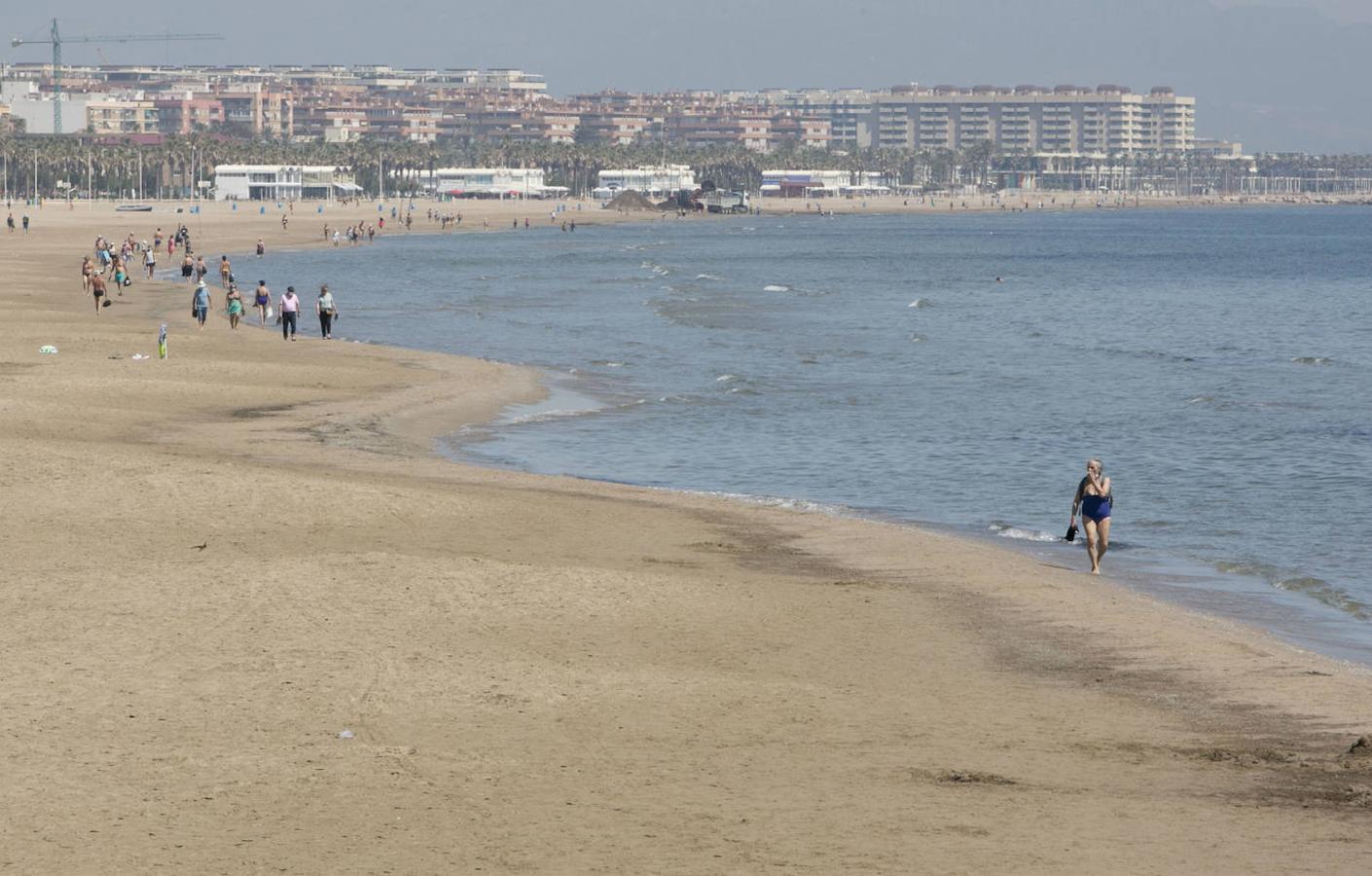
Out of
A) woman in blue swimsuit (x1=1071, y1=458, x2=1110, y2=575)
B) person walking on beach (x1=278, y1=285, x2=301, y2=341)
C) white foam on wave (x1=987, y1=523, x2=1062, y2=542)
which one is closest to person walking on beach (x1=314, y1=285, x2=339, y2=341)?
person walking on beach (x1=278, y1=285, x2=301, y2=341)

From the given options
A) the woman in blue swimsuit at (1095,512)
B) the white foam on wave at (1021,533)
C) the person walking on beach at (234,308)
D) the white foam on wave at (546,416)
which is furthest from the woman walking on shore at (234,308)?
the woman in blue swimsuit at (1095,512)

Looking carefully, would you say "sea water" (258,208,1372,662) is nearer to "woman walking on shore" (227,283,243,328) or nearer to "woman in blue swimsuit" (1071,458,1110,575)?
"woman in blue swimsuit" (1071,458,1110,575)

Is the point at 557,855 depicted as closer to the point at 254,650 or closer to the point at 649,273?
the point at 254,650

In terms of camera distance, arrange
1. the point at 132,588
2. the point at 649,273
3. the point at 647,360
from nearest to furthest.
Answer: the point at 132,588, the point at 647,360, the point at 649,273

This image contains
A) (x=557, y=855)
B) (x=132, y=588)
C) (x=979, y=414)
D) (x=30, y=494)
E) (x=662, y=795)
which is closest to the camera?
(x=557, y=855)

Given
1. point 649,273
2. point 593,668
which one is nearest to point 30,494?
point 593,668

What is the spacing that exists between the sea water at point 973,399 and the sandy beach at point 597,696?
296 centimetres

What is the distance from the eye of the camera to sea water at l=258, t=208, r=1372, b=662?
2567 cm

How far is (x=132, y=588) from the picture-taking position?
18031mm

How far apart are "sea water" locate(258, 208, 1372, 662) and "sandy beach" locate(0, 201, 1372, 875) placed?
2961 millimetres

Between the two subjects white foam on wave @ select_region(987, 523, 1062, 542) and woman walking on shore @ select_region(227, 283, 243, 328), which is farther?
woman walking on shore @ select_region(227, 283, 243, 328)

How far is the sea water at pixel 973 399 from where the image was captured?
84.2 ft

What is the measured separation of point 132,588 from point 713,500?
34.7 ft

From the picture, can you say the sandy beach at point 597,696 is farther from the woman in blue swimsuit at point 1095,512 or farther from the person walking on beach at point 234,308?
the person walking on beach at point 234,308
